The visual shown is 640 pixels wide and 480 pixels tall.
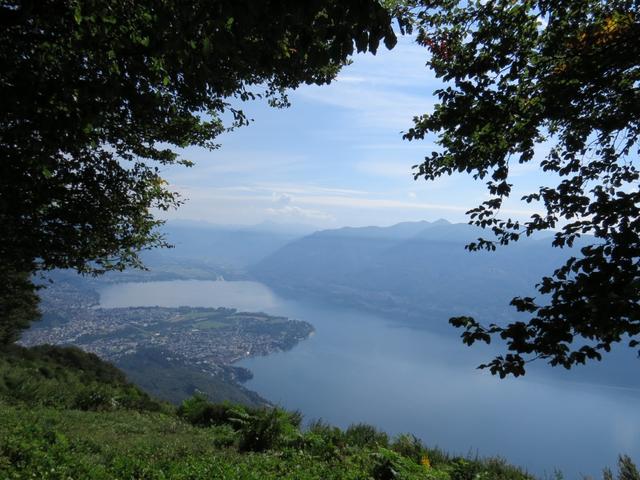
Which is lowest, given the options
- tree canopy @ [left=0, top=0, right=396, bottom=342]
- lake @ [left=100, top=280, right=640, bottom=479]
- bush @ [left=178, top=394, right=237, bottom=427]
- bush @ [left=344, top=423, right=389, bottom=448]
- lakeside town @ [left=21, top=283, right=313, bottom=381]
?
lakeside town @ [left=21, top=283, right=313, bottom=381]

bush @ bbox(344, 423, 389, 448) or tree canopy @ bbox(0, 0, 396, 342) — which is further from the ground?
tree canopy @ bbox(0, 0, 396, 342)

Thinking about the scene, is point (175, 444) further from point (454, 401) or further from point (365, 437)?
point (454, 401)

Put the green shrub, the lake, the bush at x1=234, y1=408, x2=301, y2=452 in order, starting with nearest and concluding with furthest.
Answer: the bush at x1=234, y1=408, x2=301, y2=452 < the green shrub < the lake

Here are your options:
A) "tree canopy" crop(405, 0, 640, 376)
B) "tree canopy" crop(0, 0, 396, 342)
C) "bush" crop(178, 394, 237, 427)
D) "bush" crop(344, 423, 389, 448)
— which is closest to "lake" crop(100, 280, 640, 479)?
"bush" crop(178, 394, 237, 427)

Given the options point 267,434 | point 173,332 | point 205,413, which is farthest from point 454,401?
point 173,332

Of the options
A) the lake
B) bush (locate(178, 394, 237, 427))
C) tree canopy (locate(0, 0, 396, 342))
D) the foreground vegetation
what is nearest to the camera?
tree canopy (locate(0, 0, 396, 342))

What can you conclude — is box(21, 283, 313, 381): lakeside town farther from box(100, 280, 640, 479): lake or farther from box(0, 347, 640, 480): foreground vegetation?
box(0, 347, 640, 480): foreground vegetation

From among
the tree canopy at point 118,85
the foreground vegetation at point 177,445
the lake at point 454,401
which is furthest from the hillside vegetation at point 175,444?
the lake at point 454,401

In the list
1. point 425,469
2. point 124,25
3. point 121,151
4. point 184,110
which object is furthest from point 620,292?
point 121,151

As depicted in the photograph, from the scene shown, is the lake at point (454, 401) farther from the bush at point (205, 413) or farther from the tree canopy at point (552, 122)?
the tree canopy at point (552, 122)
